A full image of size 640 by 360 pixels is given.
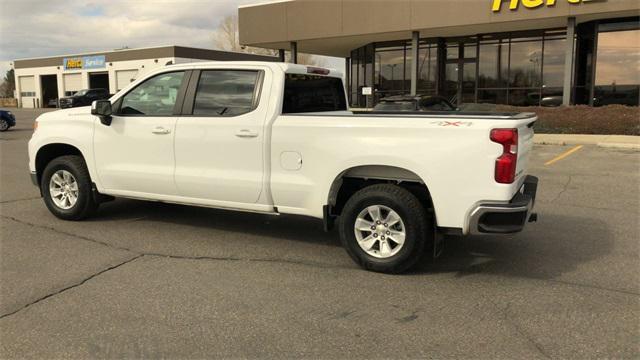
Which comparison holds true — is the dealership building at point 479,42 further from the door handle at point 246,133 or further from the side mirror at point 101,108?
the side mirror at point 101,108

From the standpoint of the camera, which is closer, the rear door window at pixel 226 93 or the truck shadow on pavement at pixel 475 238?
the truck shadow on pavement at pixel 475 238

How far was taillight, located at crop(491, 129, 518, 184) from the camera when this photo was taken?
4352 millimetres

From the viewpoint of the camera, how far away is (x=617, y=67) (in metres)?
21.8

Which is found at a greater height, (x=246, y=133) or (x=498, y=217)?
(x=246, y=133)

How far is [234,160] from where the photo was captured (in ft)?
18.2

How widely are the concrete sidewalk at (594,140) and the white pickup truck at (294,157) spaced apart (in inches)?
458

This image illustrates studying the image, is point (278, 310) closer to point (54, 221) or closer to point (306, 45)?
point (54, 221)

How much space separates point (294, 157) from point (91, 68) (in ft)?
184

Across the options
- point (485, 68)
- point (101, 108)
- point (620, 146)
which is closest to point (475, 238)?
point (101, 108)

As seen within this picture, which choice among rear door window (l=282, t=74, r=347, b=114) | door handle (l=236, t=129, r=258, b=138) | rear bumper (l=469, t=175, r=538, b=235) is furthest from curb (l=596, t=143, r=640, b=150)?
door handle (l=236, t=129, r=258, b=138)

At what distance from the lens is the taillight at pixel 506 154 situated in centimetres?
435

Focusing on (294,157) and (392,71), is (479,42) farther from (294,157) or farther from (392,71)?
(294,157)

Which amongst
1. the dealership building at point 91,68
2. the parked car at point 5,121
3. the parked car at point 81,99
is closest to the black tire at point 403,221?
the parked car at point 5,121

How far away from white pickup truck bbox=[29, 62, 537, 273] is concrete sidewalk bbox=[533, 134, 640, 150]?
11.6 meters
